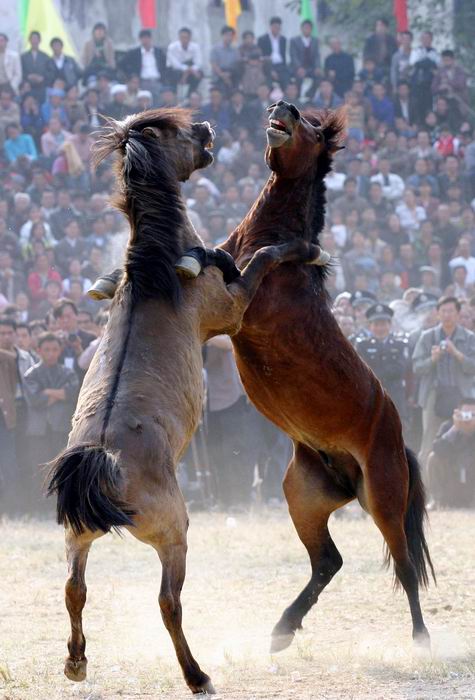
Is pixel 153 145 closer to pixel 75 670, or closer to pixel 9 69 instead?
pixel 75 670

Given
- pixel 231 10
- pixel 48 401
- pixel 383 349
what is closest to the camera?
pixel 48 401

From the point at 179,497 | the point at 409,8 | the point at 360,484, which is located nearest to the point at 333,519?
the point at 360,484

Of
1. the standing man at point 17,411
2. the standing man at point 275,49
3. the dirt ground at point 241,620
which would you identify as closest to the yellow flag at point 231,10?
the standing man at point 275,49

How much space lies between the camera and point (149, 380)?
5066mm

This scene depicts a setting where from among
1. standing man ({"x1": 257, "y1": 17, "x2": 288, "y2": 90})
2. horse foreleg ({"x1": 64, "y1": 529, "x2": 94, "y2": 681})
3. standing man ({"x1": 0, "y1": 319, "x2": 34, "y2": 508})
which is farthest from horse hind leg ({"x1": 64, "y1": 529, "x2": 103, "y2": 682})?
standing man ({"x1": 257, "y1": 17, "x2": 288, "y2": 90})

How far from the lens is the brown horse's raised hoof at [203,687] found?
16.1 ft

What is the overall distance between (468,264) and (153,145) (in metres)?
10.1

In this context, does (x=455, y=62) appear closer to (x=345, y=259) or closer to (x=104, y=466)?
(x=345, y=259)

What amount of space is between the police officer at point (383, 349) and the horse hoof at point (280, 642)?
18.9 ft

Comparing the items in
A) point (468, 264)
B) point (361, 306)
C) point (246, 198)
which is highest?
point (246, 198)

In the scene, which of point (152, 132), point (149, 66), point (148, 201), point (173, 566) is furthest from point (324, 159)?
point (149, 66)

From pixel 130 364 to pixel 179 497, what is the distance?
64cm

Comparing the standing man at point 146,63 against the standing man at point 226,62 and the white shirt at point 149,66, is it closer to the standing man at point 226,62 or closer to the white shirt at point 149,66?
the white shirt at point 149,66

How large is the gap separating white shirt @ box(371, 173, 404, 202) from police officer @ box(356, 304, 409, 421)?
517 centimetres
